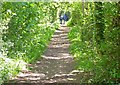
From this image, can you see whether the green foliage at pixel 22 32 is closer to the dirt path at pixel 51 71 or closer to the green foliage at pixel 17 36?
the green foliage at pixel 17 36

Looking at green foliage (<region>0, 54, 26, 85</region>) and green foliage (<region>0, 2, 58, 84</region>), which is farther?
green foliage (<region>0, 2, 58, 84</region>)

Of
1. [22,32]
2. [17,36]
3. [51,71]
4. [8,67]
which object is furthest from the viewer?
[22,32]

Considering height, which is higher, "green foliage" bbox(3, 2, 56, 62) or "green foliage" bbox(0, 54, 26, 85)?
"green foliage" bbox(3, 2, 56, 62)

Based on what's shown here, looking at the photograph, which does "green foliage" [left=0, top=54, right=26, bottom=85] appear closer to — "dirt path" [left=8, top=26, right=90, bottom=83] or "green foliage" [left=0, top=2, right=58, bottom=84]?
"green foliage" [left=0, top=2, right=58, bottom=84]

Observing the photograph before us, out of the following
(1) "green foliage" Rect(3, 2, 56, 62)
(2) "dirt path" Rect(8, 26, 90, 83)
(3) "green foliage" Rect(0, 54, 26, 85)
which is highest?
(1) "green foliage" Rect(3, 2, 56, 62)

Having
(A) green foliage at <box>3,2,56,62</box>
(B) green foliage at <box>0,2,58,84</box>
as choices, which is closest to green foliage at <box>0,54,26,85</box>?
(B) green foliage at <box>0,2,58,84</box>

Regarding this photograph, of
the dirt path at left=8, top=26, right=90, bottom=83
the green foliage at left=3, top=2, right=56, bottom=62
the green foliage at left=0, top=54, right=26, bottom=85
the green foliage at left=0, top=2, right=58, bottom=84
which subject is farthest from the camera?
the green foliage at left=3, top=2, right=56, bottom=62

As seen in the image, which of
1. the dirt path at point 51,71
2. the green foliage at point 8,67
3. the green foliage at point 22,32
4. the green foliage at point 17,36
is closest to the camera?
the green foliage at point 8,67

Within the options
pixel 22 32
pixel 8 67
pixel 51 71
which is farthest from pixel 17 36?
pixel 8 67

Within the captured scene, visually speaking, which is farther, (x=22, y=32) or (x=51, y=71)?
(x=22, y=32)

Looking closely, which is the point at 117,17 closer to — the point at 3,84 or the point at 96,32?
the point at 96,32

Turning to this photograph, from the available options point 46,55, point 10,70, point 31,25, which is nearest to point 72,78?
point 10,70

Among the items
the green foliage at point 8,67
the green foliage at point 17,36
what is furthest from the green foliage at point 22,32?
the green foliage at point 8,67

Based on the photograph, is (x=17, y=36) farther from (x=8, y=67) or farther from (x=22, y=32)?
(x=8, y=67)
